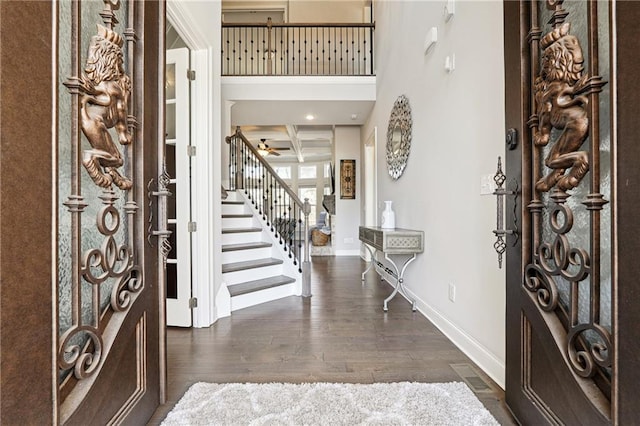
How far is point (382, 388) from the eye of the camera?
166 centimetres

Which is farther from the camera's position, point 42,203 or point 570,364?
point 570,364

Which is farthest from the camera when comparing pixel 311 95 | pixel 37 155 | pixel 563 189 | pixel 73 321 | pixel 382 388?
pixel 311 95

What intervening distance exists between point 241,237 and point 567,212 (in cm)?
338

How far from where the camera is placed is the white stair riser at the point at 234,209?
165 inches

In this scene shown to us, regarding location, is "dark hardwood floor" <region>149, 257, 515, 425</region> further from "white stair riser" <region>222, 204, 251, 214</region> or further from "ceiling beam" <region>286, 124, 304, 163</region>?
"ceiling beam" <region>286, 124, 304, 163</region>

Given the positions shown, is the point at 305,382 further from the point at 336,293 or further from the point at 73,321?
the point at 336,293

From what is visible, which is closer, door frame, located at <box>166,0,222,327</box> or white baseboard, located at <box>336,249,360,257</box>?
door frame, located at <box>166,0,222,327</box>

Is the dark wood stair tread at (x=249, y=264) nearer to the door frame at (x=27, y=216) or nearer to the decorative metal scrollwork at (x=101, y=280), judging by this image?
the decorative metal scrollwork at (x=101, y=280)

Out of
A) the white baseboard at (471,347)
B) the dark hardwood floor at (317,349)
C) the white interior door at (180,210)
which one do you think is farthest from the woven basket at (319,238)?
the white interior door at (180,210)

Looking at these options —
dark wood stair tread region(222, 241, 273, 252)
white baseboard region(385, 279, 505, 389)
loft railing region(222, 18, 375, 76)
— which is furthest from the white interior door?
loft railing region(222, 18, 375, 76)

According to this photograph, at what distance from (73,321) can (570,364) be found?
1.71 m

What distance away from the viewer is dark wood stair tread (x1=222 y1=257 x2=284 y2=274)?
331 cm

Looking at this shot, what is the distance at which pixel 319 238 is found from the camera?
26.2 ft

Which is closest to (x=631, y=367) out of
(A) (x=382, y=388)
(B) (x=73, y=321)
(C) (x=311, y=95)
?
(A) (x=382, y=388)
